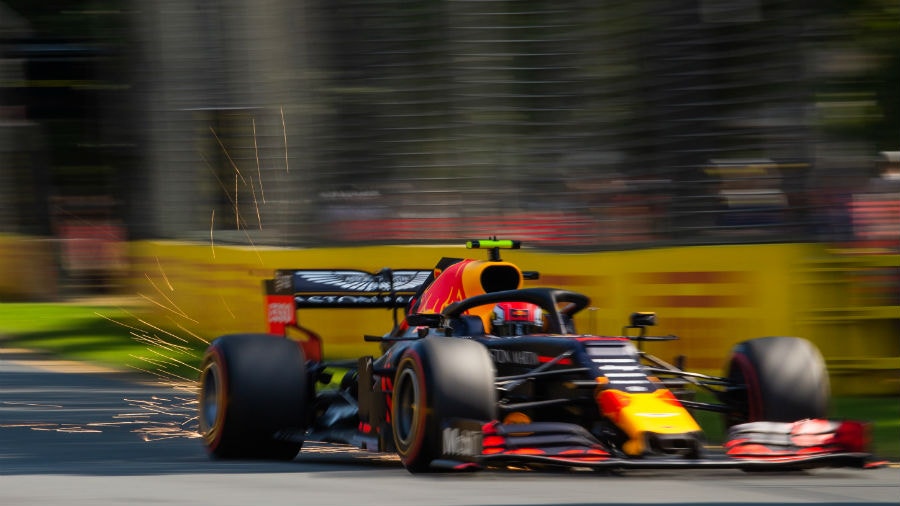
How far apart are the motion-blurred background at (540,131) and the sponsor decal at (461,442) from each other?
18.6ft

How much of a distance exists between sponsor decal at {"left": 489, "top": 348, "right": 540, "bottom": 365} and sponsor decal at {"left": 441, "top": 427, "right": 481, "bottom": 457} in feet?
2.95

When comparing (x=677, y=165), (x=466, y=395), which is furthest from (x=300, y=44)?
(x=466, y=395)

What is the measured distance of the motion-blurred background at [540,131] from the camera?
13938mm

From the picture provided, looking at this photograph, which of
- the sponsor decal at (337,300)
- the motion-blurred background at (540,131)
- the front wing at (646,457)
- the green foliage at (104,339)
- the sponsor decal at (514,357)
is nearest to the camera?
the front wing at (646,457)

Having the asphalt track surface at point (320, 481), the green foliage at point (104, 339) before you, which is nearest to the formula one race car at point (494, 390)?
the asphalt track surface at point (320, 481)

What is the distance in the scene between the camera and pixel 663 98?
579 inches

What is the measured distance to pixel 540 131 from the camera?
51.8 feet

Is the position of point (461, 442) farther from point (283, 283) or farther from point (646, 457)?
point (283, 283)

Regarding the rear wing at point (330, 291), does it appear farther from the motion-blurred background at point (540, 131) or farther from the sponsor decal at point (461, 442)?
the motion-blurred background at point (540, 131)

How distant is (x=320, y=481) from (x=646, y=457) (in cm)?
160

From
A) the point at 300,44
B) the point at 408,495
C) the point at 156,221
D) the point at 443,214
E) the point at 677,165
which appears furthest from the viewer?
the point at 156,221

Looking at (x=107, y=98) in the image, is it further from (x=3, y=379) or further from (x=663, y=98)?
(x=663, y=98)

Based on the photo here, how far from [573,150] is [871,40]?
8.16 meters

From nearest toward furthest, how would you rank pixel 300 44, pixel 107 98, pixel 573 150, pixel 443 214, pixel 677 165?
pixel 677 165, pixel 573 150, pixel 443 214, pixel 300 44, pixel 107 98
